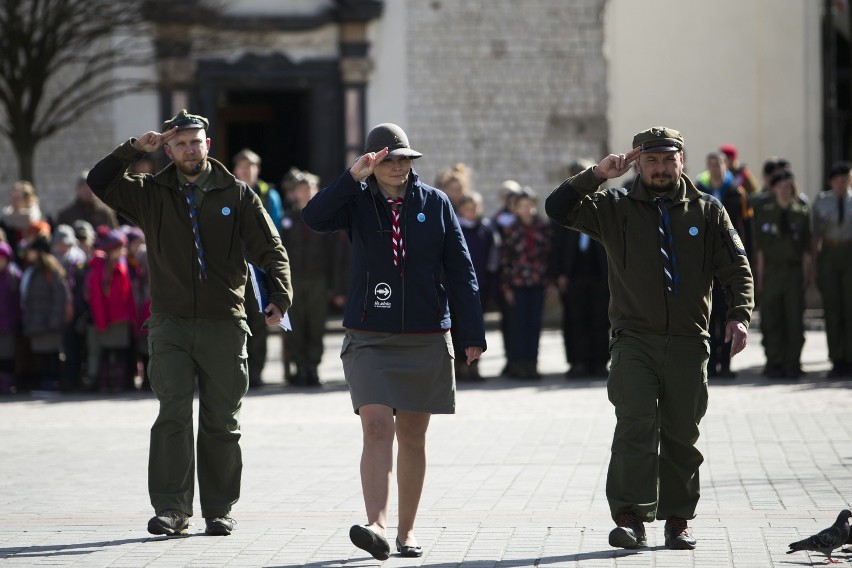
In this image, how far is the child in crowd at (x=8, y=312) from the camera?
15.9 meters

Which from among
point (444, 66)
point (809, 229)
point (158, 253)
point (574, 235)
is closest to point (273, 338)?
point (444, 66)

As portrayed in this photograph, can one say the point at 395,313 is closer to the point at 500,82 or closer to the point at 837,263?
the point at 837,263

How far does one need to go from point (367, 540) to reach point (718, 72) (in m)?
20.0

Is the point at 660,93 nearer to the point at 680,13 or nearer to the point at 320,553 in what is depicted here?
the point at 680,13

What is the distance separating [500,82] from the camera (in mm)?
24719

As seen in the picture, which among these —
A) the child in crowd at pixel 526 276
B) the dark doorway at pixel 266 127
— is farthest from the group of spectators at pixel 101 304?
the dark doorway at pixel 266 127

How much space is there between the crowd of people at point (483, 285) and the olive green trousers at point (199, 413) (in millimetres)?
7287

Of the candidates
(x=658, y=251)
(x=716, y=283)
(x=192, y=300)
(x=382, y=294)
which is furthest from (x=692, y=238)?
(x=716, y=283)

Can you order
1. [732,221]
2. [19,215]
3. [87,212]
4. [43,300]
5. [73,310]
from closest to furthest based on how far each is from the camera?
[732,221] < [43,300] < [73,310] < [19,215] < [87,212]

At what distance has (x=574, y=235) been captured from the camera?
16.0 meters

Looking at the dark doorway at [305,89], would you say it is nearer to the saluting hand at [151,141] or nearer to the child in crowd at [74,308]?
the child in crowd at [74,308]

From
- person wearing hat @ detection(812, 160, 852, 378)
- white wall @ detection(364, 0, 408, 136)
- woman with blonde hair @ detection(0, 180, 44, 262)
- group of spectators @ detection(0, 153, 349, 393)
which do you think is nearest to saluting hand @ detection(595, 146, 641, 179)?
group of spectators @ detection(0, 153, 349, 393)

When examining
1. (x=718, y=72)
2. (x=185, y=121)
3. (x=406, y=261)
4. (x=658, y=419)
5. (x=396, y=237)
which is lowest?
(x=658, y=419)

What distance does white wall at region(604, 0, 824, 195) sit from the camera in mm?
25719
